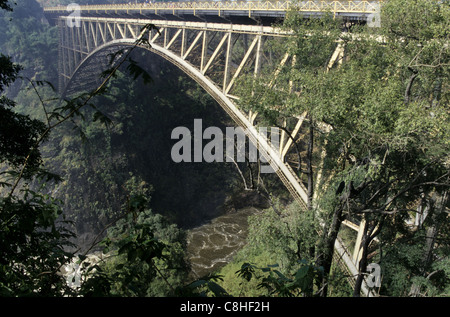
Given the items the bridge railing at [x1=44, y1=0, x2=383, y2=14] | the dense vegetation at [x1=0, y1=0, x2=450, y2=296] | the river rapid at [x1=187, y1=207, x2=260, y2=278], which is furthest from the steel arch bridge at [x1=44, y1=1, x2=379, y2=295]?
the river rapid at [x1=187, y1=207, x2=260, y2=278]

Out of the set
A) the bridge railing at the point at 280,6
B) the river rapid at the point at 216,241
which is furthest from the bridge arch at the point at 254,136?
the river rapid at the point at 216,241

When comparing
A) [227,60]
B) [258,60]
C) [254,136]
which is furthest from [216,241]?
[258,60]

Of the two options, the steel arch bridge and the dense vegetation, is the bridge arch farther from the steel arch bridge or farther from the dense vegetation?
the dense vegetation

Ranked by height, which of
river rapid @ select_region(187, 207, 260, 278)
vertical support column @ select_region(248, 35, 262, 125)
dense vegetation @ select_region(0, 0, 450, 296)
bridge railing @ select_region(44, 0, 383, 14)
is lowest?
river rapid @ select_region(187, 207, 260, 278)

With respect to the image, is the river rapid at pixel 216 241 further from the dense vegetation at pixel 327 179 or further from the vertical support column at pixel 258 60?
the vertical support column at pixel 258 60

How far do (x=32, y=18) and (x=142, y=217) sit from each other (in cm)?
4264

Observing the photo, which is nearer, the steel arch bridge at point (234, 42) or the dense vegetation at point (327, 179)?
the dense vegetation at point (327, 179)

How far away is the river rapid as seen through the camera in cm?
2312

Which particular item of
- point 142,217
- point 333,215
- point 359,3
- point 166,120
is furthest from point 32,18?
point 333,215

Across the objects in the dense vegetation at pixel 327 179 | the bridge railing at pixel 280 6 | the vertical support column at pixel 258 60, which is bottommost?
the dense vegetation at pixel 327 179

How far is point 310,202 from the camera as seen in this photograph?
29.2 ft

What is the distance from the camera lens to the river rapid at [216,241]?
2312 centimetres

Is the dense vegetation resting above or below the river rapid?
above

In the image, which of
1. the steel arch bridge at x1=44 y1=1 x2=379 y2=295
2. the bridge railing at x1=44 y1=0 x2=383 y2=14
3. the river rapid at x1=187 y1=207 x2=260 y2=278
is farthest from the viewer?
the river rapid at x1=187 y1=207 x2=260 y2=278
